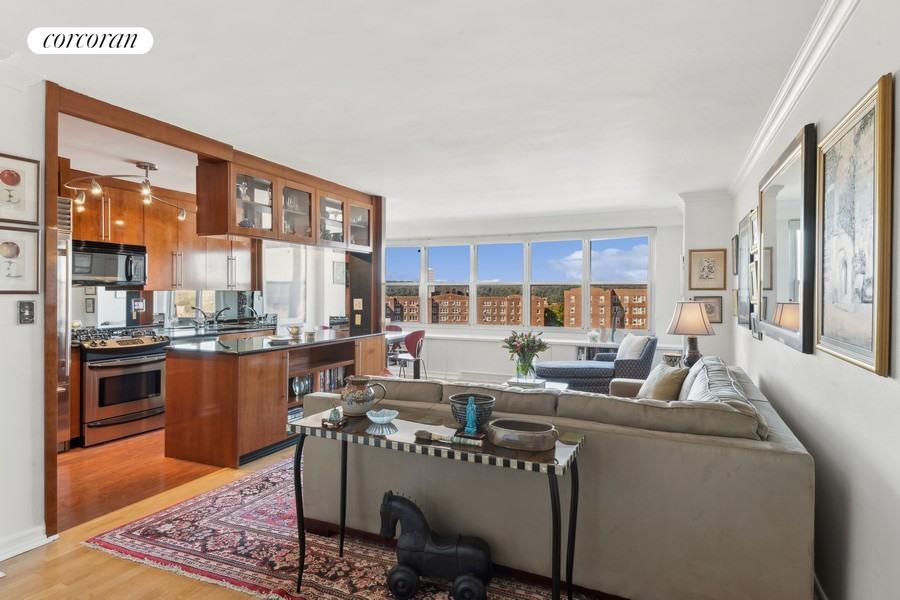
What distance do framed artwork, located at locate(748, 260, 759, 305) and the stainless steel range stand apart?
502cm

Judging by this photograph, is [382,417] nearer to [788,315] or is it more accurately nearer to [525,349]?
[788,315]

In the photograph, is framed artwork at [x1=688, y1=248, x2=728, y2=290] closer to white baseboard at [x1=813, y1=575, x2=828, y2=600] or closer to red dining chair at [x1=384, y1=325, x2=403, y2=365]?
white baseboard at [x1=813, y1=575, x2=828, y2=600]

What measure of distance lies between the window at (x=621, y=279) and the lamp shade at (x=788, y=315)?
4219 mm

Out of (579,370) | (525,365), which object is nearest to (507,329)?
(579,370)

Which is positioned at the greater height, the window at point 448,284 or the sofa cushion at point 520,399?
the window at point 448,284

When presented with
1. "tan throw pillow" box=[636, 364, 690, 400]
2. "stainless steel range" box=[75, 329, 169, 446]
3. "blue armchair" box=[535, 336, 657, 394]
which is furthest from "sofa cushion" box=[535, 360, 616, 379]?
"stainless steel range" box=[75, 329, 169, 446]

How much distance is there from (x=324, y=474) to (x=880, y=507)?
7.43ft

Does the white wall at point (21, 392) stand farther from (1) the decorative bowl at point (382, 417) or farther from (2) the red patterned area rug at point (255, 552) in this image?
(1) the decorative bowl at point (382, 417)

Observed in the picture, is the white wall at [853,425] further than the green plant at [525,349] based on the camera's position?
No

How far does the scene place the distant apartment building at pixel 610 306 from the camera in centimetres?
695

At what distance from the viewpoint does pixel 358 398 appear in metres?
2.30

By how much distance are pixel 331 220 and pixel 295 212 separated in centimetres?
50

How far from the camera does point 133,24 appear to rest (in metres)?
2.11

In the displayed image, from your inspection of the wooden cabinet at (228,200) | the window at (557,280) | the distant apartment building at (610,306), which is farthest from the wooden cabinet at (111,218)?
the distant apartment building at (610,306)
